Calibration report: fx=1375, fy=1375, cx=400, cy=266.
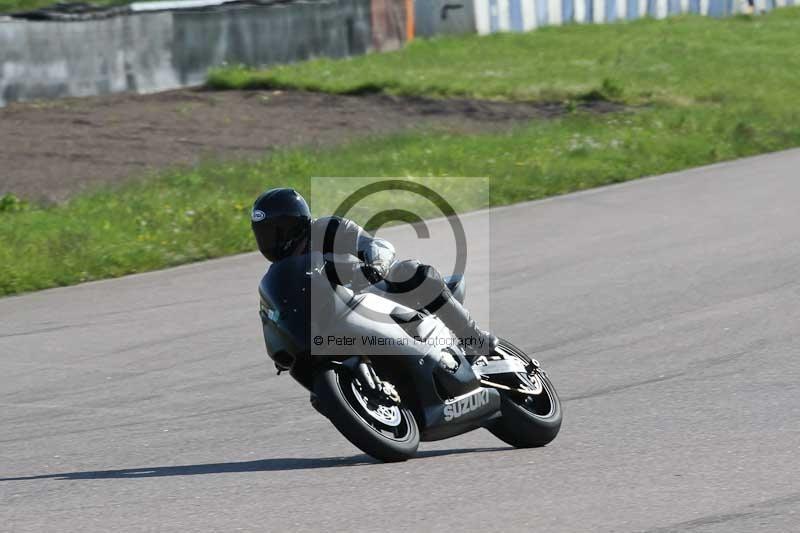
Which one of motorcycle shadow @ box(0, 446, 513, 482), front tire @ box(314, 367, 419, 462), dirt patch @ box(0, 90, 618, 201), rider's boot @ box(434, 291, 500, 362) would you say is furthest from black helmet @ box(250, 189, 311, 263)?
dirt patch @ box(0, 90, 618, 201)

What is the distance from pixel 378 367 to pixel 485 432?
1180mm

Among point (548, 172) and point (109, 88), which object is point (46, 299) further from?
point (109, 88)

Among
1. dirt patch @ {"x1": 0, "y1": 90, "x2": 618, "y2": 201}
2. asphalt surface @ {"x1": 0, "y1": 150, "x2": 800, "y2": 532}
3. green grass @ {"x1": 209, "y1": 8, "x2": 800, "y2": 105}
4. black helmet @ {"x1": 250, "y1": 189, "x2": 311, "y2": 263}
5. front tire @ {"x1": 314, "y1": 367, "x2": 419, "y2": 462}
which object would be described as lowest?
green grass @ {"x1": 209, "y1": 8, "x2": 800, "y2": 105}

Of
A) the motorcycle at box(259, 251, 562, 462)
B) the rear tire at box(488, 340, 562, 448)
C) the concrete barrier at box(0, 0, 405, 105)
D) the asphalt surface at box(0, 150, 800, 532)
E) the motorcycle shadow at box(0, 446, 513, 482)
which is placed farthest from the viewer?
the concrete barrier at box(0, 0, 405, 105)

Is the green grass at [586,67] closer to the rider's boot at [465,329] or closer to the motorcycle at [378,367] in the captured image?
the rider's boot at [465,329]

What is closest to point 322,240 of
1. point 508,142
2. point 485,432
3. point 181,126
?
point 485,432

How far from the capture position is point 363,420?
602cm

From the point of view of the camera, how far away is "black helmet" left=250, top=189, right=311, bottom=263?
20.1 ft

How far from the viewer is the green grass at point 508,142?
1291cm

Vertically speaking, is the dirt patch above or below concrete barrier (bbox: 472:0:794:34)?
above

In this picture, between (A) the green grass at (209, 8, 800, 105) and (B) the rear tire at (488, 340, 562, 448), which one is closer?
(B) the rear tire at (488, 340, 562, 448)

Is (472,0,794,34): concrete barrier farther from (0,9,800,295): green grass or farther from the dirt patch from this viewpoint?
the dirt patch

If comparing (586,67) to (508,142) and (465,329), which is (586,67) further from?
(465,329)

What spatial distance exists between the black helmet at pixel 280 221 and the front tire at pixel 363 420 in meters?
0.61
